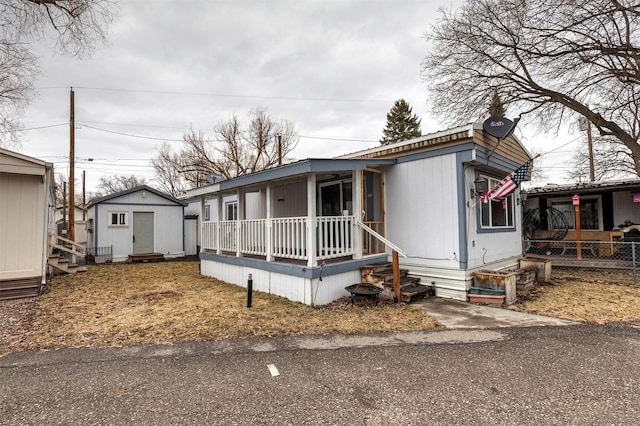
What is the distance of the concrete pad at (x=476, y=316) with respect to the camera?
4680mm

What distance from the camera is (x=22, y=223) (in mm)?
6945

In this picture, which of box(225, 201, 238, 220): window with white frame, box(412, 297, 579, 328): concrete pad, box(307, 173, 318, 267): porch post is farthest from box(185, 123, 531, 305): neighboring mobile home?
box(225, 201, 238, 220): window with white frame

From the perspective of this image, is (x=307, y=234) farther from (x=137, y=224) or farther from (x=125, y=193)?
(x=137, y=224)

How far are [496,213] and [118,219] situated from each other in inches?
580

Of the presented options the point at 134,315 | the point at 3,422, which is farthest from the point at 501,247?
the point at 3,422

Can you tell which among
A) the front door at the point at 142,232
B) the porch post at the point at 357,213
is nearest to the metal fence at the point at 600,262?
the porch post at the point at 357,213

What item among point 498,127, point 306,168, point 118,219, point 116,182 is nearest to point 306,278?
point 306,168

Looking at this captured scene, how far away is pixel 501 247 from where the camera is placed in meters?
8.04

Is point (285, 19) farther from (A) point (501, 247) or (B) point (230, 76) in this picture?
(A) point (501, 247)

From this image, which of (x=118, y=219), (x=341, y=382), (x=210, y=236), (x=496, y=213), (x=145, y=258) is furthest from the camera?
(x=118, y=219)

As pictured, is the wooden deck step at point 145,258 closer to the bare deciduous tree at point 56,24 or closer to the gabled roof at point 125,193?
the gabled roof at point 125,193

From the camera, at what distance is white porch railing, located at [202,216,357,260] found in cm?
628

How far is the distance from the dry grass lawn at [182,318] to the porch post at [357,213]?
49.8 inches

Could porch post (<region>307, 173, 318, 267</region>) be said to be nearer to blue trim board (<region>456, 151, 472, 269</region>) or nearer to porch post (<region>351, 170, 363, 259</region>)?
porch post (<region>351, 170, 363, 259</region>)
